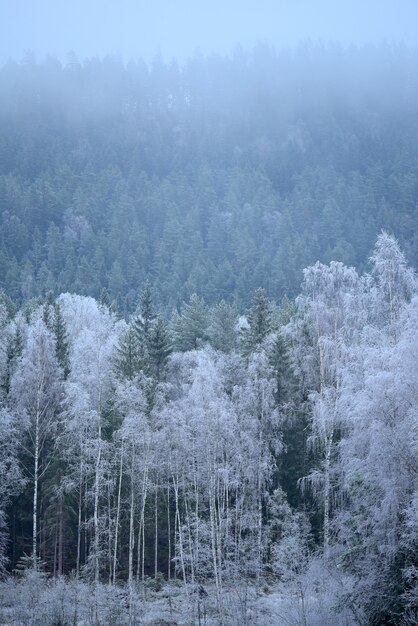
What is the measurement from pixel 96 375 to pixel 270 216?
109m

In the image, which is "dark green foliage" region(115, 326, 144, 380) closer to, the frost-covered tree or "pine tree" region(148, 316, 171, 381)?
"pine tree" region(148, 316, 171, 381)

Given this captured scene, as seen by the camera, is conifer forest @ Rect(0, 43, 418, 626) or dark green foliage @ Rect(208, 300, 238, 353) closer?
conifer forest @ Rect(0, 43, 418, 626)

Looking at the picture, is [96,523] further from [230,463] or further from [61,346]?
[61,346]

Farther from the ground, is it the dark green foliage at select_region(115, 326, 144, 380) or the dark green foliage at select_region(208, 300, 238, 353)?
the dark green foliage at select_region(208, 300, 238, 353)

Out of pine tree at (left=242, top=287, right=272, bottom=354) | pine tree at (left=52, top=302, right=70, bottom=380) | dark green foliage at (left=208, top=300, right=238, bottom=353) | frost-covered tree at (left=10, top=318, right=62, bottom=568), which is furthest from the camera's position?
dark green foliage at (left=208, top=300, right=238, bottom=353)

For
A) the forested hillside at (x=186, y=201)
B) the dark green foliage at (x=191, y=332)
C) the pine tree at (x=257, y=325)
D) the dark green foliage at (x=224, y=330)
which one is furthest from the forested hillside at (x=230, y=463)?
the forested hillside at (x=186, y=201)

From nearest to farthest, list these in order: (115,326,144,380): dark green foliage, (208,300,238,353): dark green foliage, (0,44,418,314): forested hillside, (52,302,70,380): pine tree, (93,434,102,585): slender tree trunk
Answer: (93,434,102,585): slender tree trunk
(115,326,144,380): dark green foliage
(52,302,70,380): pine tree
(208,300,238,353): dark green foliage
(0,44,418,314): forested hillside

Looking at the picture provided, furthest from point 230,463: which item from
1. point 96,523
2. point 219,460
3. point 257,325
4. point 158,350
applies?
point 158,350

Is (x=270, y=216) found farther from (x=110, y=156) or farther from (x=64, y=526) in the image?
(x=64, y=526)

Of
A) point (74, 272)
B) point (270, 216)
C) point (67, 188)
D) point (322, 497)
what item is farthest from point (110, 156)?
point (322, 497)

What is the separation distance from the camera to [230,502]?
135 feet

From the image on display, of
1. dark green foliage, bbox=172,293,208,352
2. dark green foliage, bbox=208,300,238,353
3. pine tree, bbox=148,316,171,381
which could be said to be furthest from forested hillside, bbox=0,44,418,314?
pine tree, bbox=148,316,171,381

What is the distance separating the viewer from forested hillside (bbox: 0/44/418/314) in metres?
105

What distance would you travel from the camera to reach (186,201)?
487 feet
